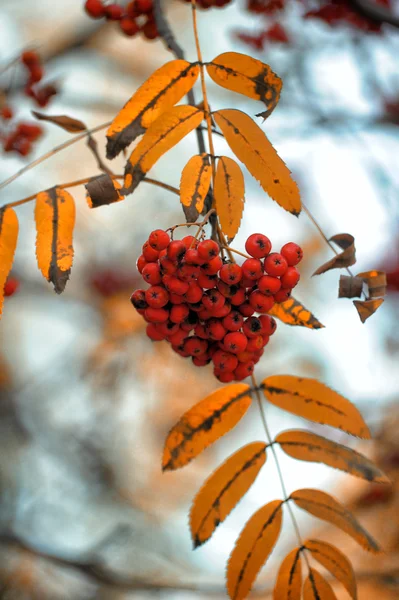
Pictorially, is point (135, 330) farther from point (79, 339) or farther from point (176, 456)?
point (176, 456)

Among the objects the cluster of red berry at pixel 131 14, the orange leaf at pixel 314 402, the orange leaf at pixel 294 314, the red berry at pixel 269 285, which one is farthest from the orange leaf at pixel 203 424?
the cluster of red berry at pixel 131 14

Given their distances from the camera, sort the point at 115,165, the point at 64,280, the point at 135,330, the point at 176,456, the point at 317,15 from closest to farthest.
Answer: the point at 64,280
the point at 176,456
the point at 317,15
the point at 135,330
the point at 115,165

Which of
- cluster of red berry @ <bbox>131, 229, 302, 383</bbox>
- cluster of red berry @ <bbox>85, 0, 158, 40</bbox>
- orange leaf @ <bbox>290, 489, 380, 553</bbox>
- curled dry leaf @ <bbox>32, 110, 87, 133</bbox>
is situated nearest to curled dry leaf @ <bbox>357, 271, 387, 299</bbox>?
cluster of red berry @ <bbox>131, 229, 302, 383</bbox>

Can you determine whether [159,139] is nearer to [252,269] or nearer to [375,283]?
[252,269]

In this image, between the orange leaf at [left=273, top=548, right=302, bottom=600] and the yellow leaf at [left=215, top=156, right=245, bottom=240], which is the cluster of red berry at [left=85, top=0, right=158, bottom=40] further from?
the orange leaf at [left=273, top=548, right=302, bottom=600]

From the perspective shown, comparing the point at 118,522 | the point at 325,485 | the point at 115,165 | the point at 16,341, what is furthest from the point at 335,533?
the point at 115,165
